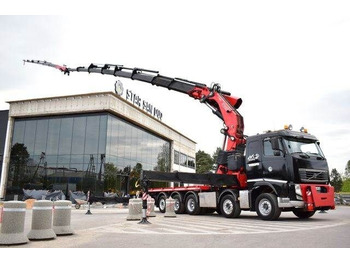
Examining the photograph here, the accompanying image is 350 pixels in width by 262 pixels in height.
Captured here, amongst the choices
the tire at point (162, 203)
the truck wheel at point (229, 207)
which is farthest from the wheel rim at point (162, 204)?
the truck wheel at point (229, 207)

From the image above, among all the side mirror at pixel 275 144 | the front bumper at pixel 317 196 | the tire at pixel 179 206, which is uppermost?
the side mirror at pixel 275 144

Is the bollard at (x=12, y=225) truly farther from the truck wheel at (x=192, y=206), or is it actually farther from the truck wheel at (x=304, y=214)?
the truck wheel at (x=304, y=214)

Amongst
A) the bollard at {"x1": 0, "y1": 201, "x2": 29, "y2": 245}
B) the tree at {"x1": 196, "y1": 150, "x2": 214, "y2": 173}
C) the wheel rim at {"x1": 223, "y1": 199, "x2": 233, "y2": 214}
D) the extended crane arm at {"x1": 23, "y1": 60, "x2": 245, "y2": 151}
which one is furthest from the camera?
the tree at {"x1": 196, "y1": 150, "x2": 214, "y2": 173}

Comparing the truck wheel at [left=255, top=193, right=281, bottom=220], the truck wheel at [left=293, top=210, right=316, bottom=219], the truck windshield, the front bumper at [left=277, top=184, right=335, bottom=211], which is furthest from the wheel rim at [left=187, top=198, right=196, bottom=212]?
the truck windshield

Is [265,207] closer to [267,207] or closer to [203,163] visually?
[267,207]

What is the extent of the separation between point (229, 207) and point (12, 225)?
30.9 ft

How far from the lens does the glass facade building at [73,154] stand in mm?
31723

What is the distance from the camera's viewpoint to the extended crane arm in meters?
15.9

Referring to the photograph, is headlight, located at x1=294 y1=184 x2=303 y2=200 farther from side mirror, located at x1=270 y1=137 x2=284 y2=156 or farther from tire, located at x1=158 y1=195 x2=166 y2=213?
tire, located at x1=158 y1=195 x2=166 y2=213

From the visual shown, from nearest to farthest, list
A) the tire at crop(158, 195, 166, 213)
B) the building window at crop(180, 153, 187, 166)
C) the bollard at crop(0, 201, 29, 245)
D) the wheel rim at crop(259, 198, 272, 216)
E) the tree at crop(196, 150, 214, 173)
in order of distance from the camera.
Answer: the bollard at crop(0, 201, 29, 245) < the wheel rim at crop(259, 198, 272, 216) < the tire at crop(158, 195, 166, 213) < the building window at crop(180, 153, 187, 166) < the tree at crop(196, 150, 214, 173)

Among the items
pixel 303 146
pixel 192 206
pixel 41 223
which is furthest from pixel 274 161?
pixel 41 223

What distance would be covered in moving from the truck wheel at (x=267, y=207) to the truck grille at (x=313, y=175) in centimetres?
129
